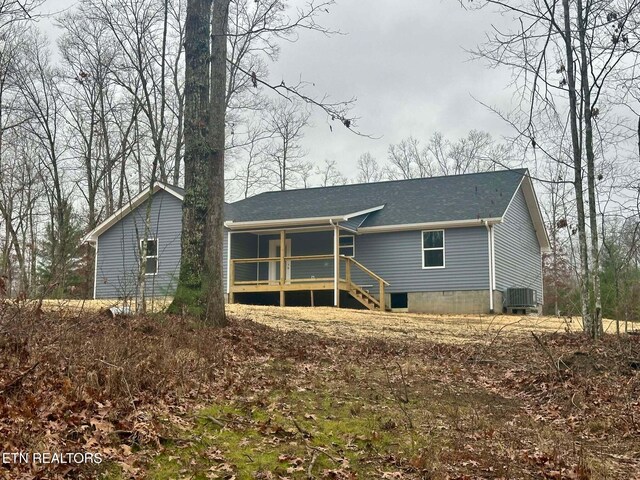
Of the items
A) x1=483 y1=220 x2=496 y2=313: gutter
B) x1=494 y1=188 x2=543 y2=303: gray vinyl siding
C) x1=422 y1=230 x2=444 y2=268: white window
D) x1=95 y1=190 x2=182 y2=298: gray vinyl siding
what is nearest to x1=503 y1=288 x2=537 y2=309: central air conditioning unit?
x1=494 y1=188 x2=543 y2=303: gray vinyl siding

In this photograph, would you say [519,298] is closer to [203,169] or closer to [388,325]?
[388,325]

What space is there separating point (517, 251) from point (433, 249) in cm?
434

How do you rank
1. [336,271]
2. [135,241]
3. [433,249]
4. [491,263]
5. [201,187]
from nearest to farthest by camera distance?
[201,187], [336,271], [491,263], [433,249], [135,241]

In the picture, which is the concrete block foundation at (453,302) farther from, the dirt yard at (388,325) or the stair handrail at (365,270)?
the dirt yard at (388,325)

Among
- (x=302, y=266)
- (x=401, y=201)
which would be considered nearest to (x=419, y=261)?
(x=401, y=201)

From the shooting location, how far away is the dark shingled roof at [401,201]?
2265 centimetres

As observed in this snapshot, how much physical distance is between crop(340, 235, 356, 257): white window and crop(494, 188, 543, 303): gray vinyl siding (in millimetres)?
5068

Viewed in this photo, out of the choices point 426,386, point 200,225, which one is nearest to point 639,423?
point 426,386

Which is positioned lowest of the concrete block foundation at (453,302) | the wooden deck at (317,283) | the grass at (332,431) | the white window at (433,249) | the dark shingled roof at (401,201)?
the grass at (332,431)

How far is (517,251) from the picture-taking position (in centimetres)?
2488

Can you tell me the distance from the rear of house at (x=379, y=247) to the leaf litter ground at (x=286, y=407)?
1266 cm

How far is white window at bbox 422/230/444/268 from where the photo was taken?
74.0 feet

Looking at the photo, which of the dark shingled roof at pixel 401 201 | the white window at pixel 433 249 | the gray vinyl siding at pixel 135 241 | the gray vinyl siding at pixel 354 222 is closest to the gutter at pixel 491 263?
the dark shingled roof at pixel 401 201

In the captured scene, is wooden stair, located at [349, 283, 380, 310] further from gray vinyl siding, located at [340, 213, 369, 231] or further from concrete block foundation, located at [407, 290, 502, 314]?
gray vinyl siding, located at [340, 213, 369, 231]
